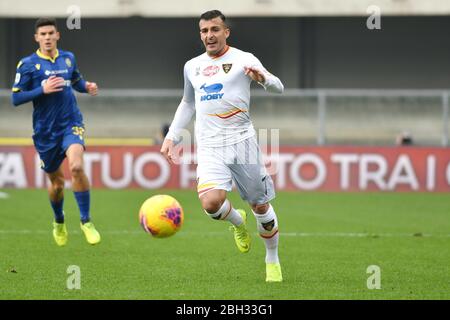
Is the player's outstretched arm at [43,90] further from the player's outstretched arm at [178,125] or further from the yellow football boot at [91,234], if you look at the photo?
the player's outstretched arm at [178,125]

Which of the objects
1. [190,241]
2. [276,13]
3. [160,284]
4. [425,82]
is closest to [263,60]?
[276,13]

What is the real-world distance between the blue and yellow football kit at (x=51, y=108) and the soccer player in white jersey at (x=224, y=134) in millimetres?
2683

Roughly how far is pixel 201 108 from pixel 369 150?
12.4 m

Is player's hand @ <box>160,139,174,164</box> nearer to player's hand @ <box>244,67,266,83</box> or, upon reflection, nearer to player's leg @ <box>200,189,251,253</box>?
player's leg @ <box>200,189,251,253</box>

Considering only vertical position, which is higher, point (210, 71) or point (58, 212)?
point (210, 71)

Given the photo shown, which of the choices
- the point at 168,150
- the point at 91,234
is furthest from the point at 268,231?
the point at 91,234

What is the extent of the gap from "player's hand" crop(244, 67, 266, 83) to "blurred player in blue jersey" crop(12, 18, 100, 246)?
3.26 m

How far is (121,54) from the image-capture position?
106ft

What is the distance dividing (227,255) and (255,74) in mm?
3240

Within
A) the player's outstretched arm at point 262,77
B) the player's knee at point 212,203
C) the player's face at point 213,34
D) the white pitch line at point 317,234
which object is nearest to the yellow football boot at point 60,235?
the white pitch line at point 317,234

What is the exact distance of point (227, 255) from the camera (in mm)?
11859

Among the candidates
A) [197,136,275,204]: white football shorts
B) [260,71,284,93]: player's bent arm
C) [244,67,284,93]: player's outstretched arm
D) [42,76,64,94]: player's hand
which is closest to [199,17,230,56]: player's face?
[244,67,284,93]: player's outstretched arm

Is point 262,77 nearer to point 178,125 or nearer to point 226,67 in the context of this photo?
point 226,67

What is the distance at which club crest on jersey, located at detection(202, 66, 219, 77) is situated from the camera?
9.66m
